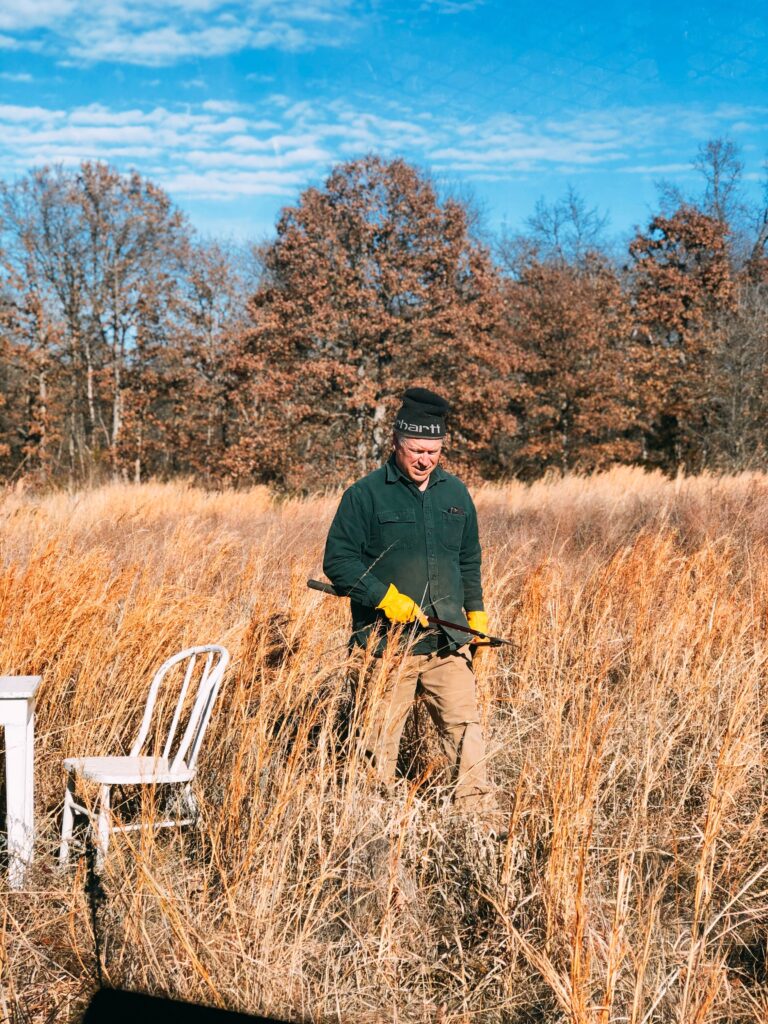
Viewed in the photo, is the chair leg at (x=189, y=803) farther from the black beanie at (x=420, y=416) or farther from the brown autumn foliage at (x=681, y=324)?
the brown autumn foliage at (x=681, y=324)

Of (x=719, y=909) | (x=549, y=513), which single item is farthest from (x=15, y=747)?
(x=549, y=513)

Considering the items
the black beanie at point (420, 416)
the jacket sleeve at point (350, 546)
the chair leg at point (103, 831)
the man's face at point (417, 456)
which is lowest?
the chair leg at point (103, 831)

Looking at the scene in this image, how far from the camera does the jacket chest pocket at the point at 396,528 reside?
340 cm

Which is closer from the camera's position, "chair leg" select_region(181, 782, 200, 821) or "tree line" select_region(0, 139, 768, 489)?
"chair leg" select_region(181, 782, 200, 821)

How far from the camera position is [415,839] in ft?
9.18

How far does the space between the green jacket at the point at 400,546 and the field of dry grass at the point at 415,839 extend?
40 centimetres

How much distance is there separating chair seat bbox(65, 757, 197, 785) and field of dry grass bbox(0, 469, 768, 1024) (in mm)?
193

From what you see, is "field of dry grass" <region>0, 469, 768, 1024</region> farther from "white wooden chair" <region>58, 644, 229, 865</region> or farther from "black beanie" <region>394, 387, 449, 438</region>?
"black beanie" <region>394, 387, 449, 438</region>

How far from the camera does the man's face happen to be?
337 cm

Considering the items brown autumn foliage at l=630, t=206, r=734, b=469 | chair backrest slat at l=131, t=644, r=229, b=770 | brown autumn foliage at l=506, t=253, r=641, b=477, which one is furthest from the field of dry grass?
brown autumn foliage at l=630, t=206, r=734, b=469

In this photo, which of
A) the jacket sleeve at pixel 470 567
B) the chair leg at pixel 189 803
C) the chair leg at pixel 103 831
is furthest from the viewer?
the jacket sleeve at pixel 470 567

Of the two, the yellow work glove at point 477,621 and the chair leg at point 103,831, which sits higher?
the yellow work glove at point 477,621

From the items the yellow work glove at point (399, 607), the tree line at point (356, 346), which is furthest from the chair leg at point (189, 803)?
the tree line at point (356, 346)

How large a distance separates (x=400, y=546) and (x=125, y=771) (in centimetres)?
132
